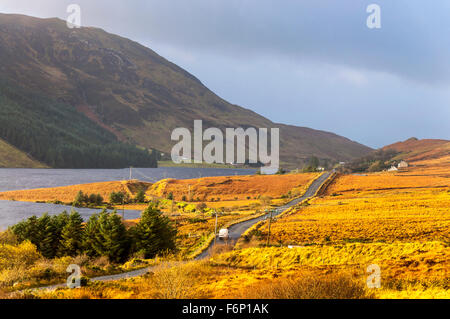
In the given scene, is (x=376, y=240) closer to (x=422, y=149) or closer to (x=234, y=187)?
(x=234, y=187)

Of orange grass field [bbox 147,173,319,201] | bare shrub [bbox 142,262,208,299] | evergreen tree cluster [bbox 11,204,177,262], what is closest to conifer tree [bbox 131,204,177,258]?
evergreen tree cluster [bbox 11,204,177,262]

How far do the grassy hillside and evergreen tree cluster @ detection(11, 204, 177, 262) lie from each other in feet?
499

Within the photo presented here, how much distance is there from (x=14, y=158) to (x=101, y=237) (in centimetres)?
17050

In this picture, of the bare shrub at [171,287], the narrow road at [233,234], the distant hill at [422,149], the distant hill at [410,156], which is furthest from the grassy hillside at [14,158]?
the bare shrub at [171,287]

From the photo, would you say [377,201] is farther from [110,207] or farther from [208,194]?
[110,207]

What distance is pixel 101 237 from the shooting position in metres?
36.6

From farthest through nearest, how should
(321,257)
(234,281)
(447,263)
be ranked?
(321,257) < (447,263) < (234,281)

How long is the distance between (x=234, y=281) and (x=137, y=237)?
73.4ft

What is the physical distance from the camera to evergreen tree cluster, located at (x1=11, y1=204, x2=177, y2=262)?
35.9 meters

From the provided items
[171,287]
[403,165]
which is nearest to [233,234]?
[171,287]

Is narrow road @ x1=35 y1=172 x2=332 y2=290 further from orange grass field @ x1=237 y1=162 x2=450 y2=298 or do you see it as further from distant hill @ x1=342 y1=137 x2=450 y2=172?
distant hill @ x1=342 y1=137 x2=450 y2=172
